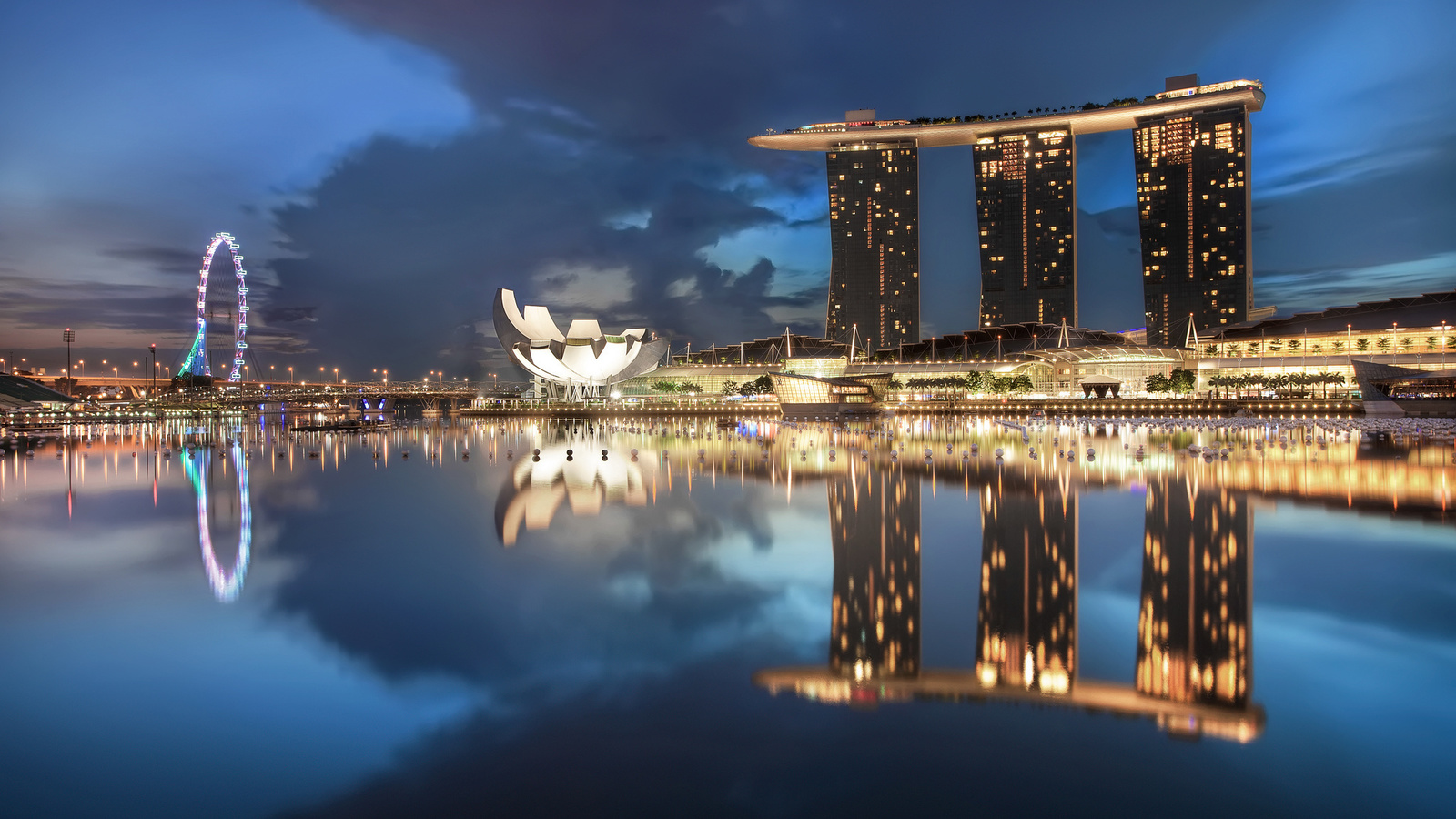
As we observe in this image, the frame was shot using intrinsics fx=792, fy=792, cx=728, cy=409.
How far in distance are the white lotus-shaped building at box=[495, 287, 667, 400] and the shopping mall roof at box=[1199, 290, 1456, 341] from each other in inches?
2383

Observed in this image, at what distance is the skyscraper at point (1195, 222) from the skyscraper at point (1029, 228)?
902 cm

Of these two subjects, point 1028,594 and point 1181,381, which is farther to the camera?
point 1181,381

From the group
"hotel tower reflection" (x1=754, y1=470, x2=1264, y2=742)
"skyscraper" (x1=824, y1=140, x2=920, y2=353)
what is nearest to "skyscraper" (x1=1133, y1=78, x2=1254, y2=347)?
"skyscraper" (x1=824, y1=140, x2=920, y2=353)

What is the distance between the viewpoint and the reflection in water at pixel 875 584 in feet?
21.3

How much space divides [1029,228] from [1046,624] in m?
103

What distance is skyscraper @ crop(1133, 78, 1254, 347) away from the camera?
9031cm

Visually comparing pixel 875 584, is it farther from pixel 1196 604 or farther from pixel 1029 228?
pixel 1029 228

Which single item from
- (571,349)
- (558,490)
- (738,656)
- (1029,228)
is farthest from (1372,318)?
(738,656)

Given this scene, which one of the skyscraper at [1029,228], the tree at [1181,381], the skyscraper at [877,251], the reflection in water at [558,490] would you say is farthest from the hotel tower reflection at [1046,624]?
the skyscraper at [877,251]

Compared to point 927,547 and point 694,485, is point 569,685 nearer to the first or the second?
point 927,547

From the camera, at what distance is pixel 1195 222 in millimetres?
91625

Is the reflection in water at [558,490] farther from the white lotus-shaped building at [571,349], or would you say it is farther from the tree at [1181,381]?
the tree at [1181,381]

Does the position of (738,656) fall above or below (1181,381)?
below

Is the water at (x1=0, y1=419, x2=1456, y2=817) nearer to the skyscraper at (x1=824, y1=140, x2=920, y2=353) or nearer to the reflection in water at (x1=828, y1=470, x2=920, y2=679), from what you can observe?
the reflection in water at (x1=828, y1=470, x2=920, y2=679)
